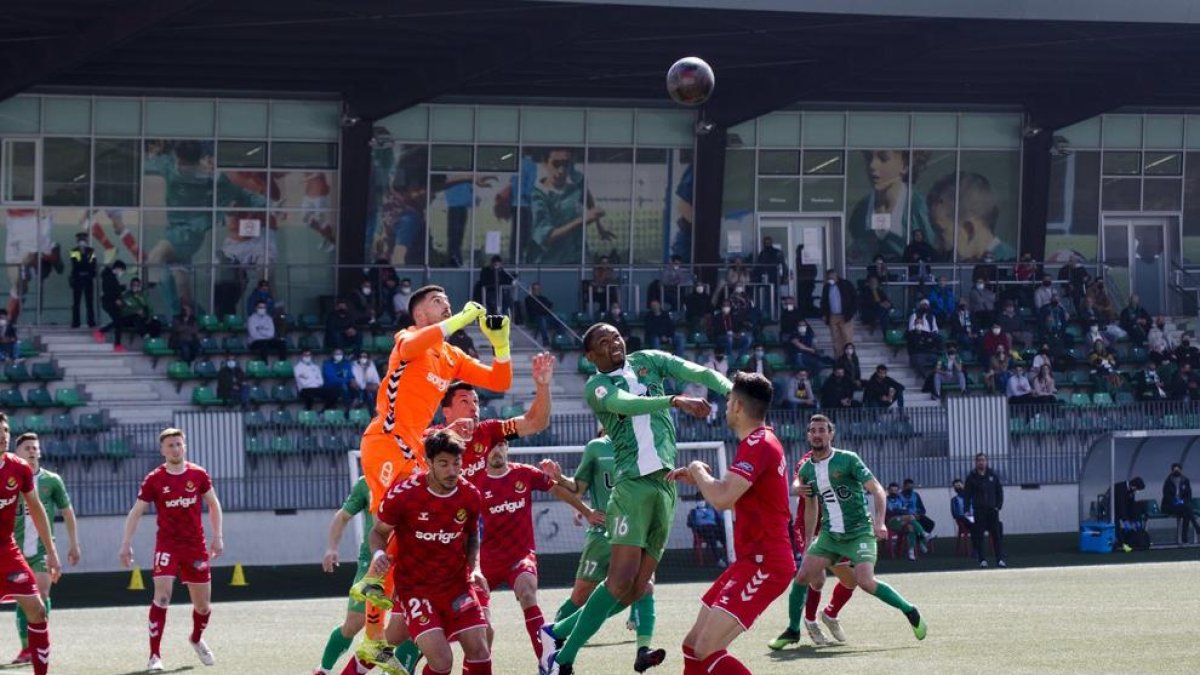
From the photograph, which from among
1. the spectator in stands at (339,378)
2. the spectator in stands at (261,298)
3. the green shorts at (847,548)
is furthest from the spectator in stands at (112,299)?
the green shorts at (847,548)

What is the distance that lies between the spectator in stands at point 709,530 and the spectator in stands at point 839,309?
33.2 feet

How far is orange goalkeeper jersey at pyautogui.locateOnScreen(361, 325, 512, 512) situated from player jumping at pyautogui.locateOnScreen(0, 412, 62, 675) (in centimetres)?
290

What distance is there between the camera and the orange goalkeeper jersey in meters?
11.9

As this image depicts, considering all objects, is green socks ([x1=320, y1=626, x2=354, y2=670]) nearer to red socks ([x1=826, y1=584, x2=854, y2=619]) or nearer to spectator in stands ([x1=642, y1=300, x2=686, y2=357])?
red socks ([x1=826, y1=584, x2=854, y2=619])

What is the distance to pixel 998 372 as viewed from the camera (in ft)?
119

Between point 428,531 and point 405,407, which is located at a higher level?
point 405,407

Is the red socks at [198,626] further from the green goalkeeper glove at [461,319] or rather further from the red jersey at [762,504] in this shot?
the red jersey at [762,504]

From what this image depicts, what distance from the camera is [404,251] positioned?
128ft

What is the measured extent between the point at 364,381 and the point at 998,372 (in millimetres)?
11844

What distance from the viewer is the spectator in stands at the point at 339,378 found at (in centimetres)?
3186

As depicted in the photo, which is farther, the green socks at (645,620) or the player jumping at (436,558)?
the green socks at (645,620)

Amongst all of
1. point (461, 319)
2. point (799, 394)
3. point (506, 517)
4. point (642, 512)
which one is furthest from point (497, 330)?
point (799, 394)

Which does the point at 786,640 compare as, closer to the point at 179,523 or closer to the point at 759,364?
the point at 179,523

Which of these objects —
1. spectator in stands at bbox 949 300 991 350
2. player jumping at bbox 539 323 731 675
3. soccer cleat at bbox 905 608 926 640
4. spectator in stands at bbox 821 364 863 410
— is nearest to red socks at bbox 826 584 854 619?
soccer cleat at bbox 905 608 926 640
